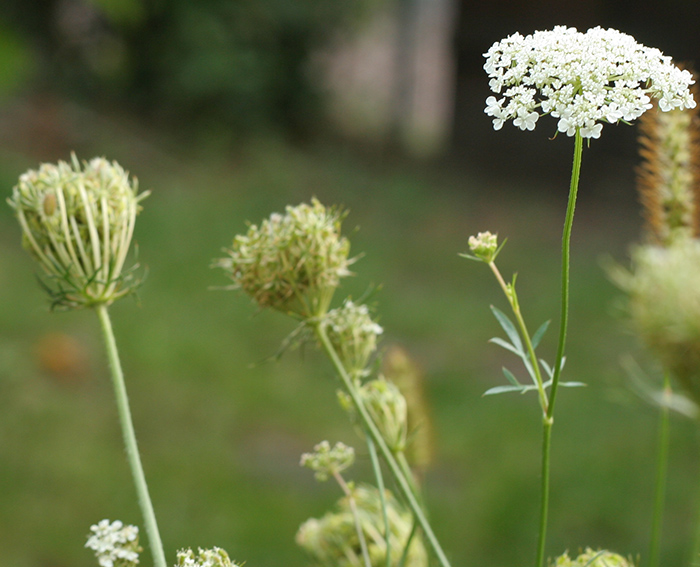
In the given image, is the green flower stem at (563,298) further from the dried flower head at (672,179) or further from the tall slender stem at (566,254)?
the dried flower head at (672,179)

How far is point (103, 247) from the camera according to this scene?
882 millimetres

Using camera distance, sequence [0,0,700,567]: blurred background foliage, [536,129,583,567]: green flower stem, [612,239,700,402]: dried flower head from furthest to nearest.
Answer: [0,0,700,567]: blurred background foliage, [536,129,583,567]: green flower stem, [612,239,700,402]: dried flower head

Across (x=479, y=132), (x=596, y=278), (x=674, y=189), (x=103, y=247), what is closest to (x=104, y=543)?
(x=103, y=247)

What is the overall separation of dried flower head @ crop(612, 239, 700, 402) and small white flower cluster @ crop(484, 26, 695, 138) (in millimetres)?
126

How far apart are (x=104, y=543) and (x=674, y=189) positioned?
704 mm

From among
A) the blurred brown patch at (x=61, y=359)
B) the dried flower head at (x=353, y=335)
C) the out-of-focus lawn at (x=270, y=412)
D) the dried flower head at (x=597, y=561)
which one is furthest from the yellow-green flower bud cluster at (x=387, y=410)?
the blurred brown patch at (x=61, y=359)

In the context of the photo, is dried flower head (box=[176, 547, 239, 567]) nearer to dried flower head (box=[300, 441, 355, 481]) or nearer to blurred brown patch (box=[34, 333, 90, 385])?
dried flower head (box=[300, 441, 355, 481])

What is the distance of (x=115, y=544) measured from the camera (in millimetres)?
685

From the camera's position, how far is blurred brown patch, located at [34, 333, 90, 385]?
13.7 ft

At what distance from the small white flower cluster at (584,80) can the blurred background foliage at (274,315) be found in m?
0.22

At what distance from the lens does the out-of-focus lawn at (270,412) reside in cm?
313

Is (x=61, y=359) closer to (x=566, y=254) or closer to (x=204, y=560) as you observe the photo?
(x=204, y=560)

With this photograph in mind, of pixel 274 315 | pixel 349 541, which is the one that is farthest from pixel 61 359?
pixel 349 541

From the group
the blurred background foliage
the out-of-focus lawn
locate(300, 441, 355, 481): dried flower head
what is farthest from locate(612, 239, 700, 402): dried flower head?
the out-of-focus lawn
